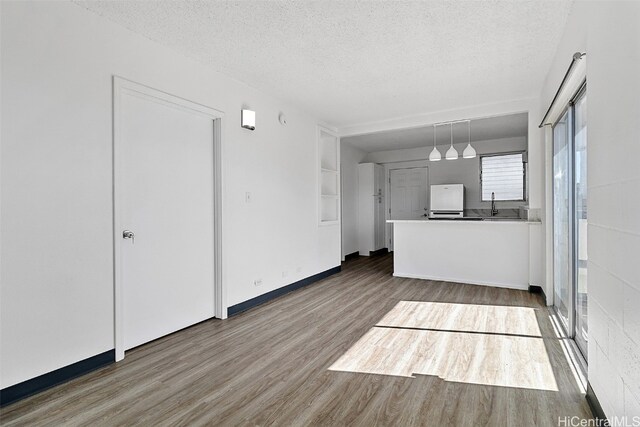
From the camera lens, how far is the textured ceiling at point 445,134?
5.65 meters

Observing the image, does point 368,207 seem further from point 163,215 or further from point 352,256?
point 163,215

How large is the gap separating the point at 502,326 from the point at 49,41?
4218mm

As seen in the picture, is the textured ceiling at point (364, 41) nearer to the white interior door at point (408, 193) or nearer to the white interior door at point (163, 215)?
the white interior door at point (163, 215)

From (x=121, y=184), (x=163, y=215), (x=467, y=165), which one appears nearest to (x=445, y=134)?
(x=467, y=165)

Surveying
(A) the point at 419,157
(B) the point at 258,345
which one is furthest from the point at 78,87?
(A) the point at 419,157

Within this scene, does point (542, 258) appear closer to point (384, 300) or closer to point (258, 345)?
point (384, 300)

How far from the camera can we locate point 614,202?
155 centimetres

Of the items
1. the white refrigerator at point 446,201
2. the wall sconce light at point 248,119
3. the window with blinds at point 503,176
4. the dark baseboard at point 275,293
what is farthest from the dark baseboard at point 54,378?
the window with blinds at point 503,176

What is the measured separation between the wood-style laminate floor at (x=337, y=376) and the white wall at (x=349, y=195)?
3802mm

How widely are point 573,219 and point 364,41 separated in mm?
2276

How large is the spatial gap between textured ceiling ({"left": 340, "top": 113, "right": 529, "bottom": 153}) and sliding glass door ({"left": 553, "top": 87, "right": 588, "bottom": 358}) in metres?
2.28

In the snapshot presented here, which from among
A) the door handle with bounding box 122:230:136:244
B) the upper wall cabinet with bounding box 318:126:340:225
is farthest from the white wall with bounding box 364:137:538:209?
the door handle with bounding box 122:230:136:244

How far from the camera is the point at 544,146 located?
3961 millimetres

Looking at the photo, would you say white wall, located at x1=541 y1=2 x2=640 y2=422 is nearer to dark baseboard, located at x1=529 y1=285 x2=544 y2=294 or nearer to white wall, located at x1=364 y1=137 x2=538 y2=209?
dark baseboard, located at x1=529 y1=285 x2=544 y2=294
